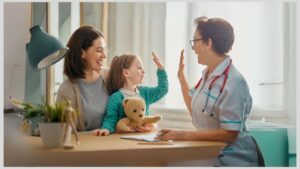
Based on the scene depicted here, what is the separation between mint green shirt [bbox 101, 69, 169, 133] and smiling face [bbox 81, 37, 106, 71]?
0.13 meters

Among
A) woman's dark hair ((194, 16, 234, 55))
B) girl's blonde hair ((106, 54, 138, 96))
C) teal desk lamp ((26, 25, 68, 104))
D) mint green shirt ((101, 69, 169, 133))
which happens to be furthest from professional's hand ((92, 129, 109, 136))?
woman's dark hair ((194, 16, 234, 55))

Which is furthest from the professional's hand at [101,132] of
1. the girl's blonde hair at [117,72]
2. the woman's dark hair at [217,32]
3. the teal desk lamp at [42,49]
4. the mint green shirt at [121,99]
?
the woman's dark hair at [217,32]

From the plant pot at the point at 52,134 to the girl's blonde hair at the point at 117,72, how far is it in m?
0.28

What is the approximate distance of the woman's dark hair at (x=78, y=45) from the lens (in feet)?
4.57

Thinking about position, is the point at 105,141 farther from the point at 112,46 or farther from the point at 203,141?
the point at 112,46

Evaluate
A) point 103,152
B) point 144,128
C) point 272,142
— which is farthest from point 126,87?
point 272,142

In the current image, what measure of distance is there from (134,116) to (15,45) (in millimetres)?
451

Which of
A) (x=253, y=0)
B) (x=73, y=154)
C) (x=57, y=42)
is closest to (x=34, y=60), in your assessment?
(x=57, y=42)

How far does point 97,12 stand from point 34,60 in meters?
0.37

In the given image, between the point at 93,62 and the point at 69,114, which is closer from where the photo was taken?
the point at 69,114

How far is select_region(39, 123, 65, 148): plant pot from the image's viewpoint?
121cm

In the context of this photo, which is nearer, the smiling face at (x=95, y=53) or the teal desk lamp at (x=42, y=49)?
the teal desk lamp at (x=42, y=49)

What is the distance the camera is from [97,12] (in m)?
1.57

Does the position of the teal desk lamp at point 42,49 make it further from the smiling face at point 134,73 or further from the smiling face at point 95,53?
the smiling face at point 134,73
